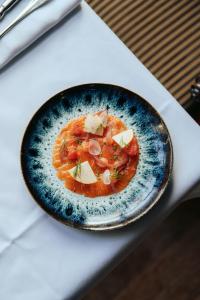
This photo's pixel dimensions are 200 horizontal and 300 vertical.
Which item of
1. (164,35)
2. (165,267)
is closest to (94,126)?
(164,35)

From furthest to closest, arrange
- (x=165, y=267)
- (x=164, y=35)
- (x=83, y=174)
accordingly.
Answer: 1. (x=165, y=267)
2. (x=164, y=35)
3. (x=83, y=174)

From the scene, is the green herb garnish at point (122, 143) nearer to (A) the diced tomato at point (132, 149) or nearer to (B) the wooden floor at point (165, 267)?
(A) the diced tomato at point (132, 149)

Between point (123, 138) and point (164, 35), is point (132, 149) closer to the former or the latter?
point (123, 138)

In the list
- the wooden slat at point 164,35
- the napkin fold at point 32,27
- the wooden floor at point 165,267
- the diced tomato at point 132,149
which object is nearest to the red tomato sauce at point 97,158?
the diced tomato at point 132,149

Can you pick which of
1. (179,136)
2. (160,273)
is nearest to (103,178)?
(179,136)

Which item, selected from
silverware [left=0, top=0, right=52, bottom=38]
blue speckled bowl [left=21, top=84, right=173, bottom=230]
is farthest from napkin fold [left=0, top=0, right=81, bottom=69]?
blue speckled bowl [left=21, top=84, right=173, bottom=230]
